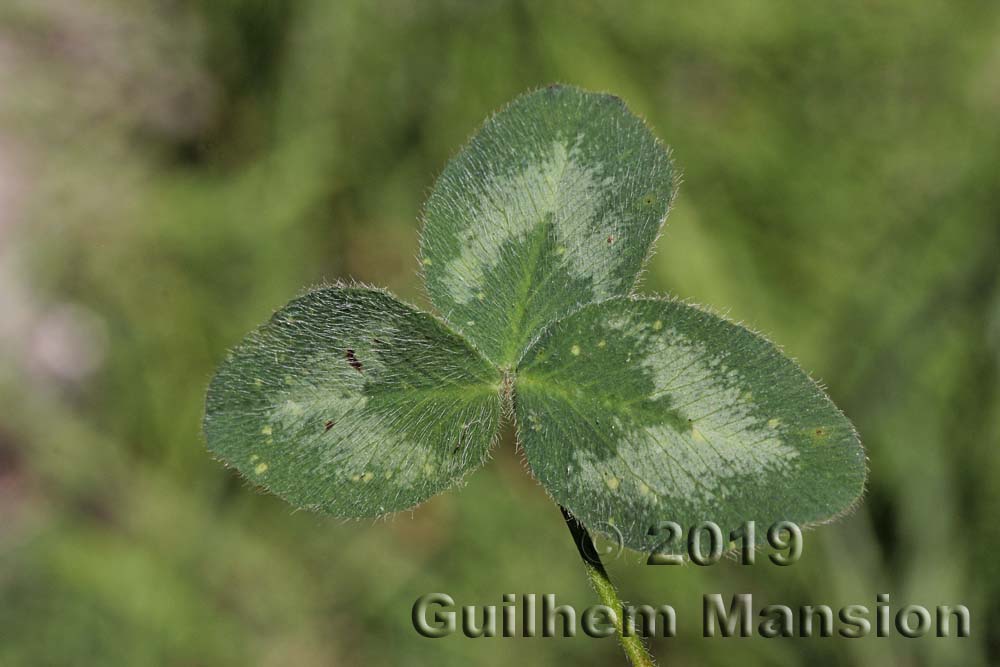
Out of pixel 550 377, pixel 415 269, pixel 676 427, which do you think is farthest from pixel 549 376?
pixel 415 269

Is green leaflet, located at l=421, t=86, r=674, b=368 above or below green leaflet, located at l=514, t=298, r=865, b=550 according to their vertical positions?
above

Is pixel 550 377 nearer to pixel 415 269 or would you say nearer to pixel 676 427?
pixel 676 427

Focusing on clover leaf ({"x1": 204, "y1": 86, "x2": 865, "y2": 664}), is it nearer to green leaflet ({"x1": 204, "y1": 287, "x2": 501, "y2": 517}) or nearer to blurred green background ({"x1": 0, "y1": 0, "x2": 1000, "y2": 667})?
green leaflet ({"x1": 204, "y1": 287, "x2": 501, "y2": 517})

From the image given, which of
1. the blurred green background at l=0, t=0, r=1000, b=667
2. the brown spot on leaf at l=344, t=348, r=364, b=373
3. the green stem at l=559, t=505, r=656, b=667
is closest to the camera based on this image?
the green stem at l=559, t=505, r=656, b=667

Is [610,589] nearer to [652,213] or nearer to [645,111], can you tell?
[652,213]

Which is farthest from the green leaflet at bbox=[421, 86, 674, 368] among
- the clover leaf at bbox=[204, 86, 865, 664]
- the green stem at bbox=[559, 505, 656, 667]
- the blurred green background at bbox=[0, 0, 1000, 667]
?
the blurred green background at bbox=[0, 0, 1000, 667]

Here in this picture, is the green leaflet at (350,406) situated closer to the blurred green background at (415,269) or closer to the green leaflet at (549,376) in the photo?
the green leaflet at (549,376)

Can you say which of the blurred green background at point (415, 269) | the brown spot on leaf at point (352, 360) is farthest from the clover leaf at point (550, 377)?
the blurred green background at point (415, 269)

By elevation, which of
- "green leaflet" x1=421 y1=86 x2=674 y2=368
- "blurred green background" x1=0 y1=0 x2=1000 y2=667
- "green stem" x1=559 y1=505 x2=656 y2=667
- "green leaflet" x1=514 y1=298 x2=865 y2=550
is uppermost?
"blurred green background" x1=0 y1=0 x2=1000 y2=667
